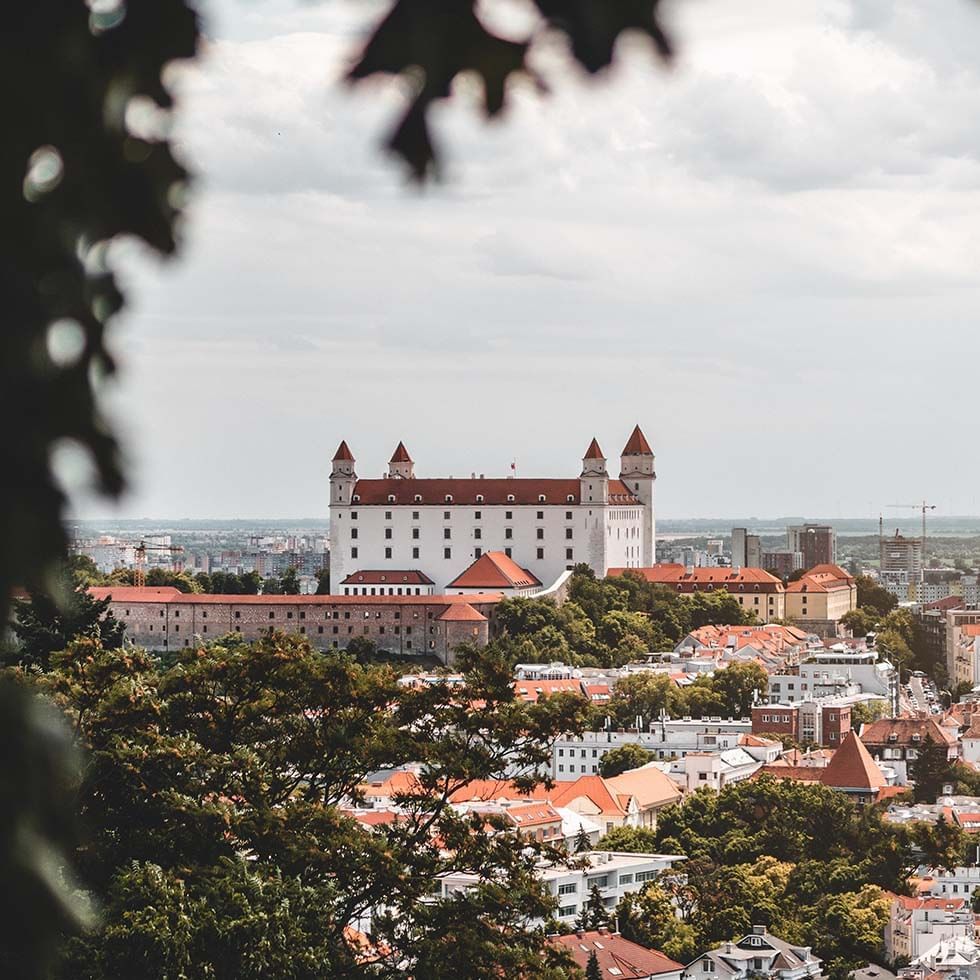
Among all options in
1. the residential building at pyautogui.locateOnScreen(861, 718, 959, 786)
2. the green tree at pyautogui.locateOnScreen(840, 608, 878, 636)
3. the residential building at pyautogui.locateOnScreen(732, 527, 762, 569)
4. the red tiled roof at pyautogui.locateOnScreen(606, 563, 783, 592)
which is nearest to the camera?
the residential building at pyautogui.locateOnScreen(861, 718, 959, 786)

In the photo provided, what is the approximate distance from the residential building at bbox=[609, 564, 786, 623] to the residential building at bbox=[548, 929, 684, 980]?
3856cm

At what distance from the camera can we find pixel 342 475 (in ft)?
205

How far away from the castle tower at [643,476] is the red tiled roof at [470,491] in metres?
5.84

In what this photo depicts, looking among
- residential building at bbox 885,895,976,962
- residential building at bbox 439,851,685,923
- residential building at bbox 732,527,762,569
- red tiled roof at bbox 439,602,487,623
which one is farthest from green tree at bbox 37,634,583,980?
residential building at bbox 732,527,762,569

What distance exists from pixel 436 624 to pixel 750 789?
14881 millimetres

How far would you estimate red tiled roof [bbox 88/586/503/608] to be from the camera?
56.0m

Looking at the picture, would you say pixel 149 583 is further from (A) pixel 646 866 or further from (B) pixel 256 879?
(B) pixel 256 879

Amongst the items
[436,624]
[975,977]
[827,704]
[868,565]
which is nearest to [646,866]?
[975,977]

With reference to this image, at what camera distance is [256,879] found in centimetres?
972

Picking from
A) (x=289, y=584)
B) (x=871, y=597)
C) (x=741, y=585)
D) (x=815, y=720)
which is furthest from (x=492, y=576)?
(x=871, y=597)

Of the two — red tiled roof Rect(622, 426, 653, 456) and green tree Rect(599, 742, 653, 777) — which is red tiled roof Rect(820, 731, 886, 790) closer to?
green tree Rect(599, 742, 653, 777)

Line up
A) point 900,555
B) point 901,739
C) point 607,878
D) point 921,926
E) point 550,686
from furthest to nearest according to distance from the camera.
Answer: point 900,555 → point 901,739 → point 550,686 → point 607,878 → point 921,926

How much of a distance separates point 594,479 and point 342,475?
775cm

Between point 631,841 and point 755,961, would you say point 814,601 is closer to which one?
point 631,841
